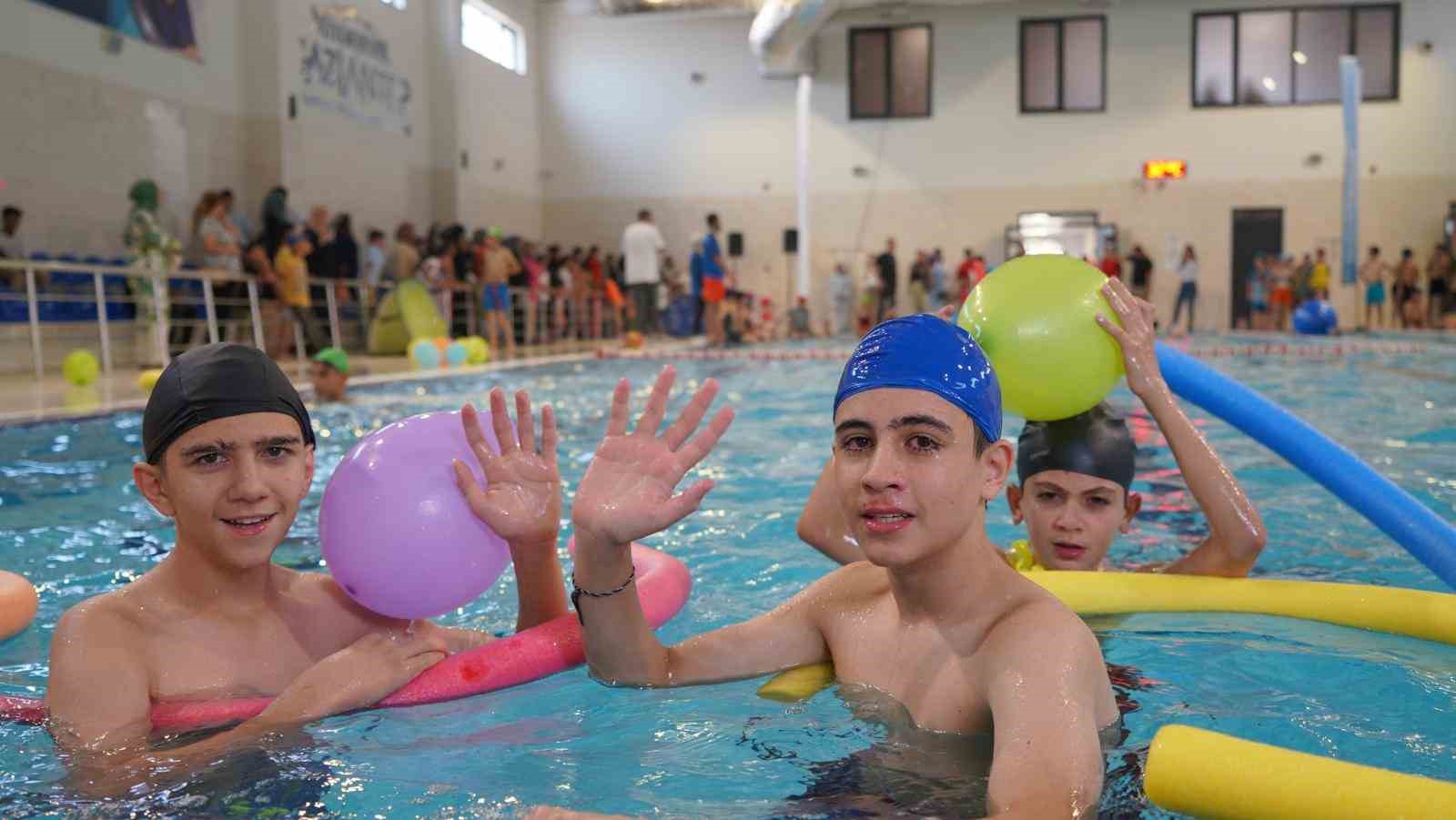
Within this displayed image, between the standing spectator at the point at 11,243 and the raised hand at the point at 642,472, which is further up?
the standing spectator at the point at 11,243

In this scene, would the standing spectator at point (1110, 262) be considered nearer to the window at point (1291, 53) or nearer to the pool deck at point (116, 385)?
the window at point (1291, 53)

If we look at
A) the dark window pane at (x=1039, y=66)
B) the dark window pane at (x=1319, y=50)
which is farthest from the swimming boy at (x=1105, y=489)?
the dark window pane at (x=1319, y=50)

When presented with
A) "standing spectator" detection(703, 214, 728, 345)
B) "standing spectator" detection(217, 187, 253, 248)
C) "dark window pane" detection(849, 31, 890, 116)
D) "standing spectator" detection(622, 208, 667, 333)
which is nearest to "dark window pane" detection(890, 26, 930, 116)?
"dark window pane" detection(849, 31, 890, 116)

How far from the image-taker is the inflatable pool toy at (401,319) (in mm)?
15852

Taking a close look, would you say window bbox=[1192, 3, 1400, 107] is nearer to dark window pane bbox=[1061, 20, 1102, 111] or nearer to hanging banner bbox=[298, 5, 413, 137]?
dark window pane bbox=[1061, 20, 1102, 111]

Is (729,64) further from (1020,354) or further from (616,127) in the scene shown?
(1020,354)

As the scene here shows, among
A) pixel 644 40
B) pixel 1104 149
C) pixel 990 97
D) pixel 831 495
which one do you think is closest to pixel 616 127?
pixel 644 40

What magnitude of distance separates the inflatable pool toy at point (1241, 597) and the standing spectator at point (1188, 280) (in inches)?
866

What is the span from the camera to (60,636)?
2385mm

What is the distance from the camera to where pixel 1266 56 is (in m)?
24.1

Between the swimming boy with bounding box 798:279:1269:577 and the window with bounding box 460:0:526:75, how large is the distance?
19953mm

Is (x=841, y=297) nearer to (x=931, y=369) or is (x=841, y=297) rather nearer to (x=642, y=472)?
(x=642, y=472)

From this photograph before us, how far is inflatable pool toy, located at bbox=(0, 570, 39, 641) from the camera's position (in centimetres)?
344

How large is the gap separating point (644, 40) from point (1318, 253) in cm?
1356
